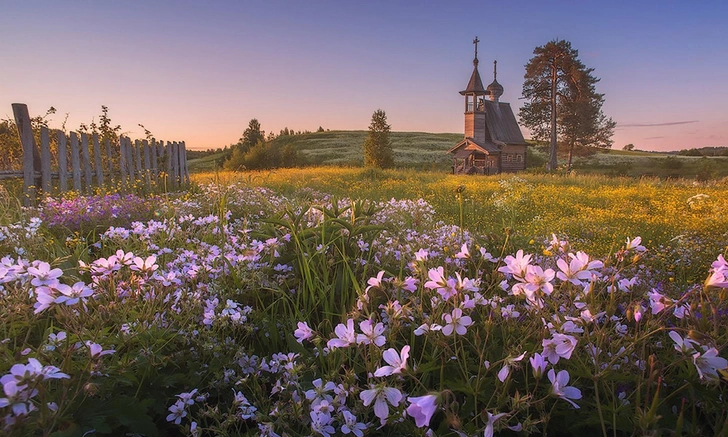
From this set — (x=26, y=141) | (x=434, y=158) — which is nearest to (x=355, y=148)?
(x=434, y=158)

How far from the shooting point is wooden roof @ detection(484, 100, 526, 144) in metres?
36.2

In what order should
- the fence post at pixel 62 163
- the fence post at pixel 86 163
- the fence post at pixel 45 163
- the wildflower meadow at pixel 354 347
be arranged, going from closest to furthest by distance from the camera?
the wildflower meadow at pixel 354 347 < the fence post at pixel 45 163 < the fence post at pixel 62 163 < the fence post at pixel 86 163

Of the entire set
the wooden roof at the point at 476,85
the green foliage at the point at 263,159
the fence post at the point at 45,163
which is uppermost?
the wooden roof at the point at 476,85

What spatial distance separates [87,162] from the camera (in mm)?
9445

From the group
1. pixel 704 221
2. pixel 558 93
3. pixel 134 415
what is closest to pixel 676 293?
pixel 134 415

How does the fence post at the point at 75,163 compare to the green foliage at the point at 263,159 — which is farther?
the green foliage at the point at 263,159

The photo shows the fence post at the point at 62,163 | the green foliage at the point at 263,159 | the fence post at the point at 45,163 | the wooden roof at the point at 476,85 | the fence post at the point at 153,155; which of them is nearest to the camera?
the fence post at the point at 45,163

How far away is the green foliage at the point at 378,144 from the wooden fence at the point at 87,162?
84.7ft

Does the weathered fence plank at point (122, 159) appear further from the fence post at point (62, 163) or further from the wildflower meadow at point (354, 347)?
the wildflower meadow at point (354, 347)

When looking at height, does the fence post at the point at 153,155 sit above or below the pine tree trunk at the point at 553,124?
below

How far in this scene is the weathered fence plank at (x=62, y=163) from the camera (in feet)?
28.5

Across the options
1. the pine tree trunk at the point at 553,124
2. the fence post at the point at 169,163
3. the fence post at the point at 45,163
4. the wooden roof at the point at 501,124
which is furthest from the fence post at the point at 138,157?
the wooden roof at the point at 501,124

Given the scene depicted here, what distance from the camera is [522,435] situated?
119 cm

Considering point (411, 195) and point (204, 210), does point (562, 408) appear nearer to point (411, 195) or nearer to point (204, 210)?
point (204, 210)
